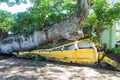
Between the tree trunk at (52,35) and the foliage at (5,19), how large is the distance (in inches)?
66.4

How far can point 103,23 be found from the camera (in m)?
13.4

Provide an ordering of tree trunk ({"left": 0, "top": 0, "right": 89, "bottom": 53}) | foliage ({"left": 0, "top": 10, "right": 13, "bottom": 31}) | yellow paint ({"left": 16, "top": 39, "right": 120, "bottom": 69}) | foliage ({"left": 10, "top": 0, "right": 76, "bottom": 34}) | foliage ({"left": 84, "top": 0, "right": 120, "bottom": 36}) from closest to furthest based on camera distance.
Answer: tree trunk ({"left": 0, "top": 0, "right": 89, "bottom": 53}), yellow paint ({"left": 16, "top": 39, "right": 120, "bottom": 69}), foliage ({"left": 10, "top": 0, "right": 76, "bottom": 34}), foliage ({"left": 84, "top": 0, "right": 120, "bottom": 36}), foliage ({"left": 0, "top": 10, "right": 13, "bottom": 31})

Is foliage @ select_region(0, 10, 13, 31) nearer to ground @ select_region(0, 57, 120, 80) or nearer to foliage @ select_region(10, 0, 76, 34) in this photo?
foliage @ select_region(10, 0, 76, 34)

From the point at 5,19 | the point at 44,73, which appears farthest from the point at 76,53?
the point at 5,19

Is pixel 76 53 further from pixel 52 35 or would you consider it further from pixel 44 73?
pixel 44 73

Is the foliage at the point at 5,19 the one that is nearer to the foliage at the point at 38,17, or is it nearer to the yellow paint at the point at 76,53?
the foliage at the point at 38,17

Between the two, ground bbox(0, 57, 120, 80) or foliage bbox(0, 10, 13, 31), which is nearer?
ground bbox(0, 57, 120, 80)

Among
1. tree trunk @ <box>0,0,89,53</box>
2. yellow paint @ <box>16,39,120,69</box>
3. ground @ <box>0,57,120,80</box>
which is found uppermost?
tree trunk @ <box>0,0,89,53</box>

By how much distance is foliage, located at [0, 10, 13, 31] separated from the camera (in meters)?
13.8

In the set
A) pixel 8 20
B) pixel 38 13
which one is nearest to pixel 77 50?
pixel 38 13

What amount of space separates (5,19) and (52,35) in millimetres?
4411

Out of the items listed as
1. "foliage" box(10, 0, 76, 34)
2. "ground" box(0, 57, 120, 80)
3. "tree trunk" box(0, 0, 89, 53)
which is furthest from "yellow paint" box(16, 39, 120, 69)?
"ground" box(0, 57, 120, 80)

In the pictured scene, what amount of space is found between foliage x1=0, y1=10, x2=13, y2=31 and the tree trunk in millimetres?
1687

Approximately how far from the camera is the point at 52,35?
10703 millimetres
